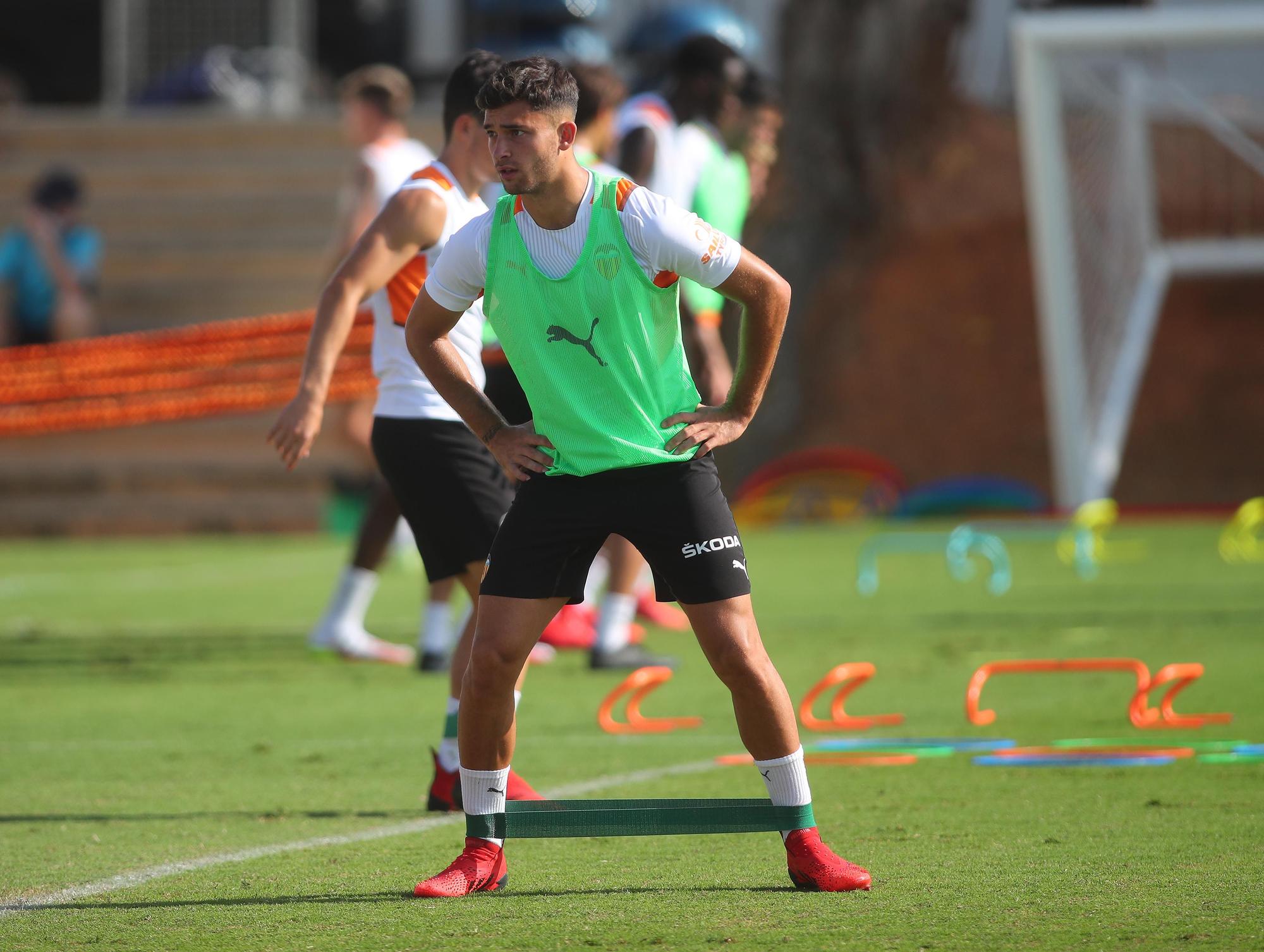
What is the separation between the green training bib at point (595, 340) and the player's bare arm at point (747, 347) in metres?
0.04

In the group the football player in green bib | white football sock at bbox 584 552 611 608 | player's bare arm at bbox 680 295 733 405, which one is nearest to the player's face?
the football player in green bib

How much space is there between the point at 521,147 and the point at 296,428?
142 cm

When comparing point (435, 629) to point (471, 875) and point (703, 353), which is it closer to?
Answer: point (703, 353)

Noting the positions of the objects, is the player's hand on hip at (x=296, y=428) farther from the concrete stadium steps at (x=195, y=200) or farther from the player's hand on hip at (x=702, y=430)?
the concrete stadium steps at (x=195, y=200)

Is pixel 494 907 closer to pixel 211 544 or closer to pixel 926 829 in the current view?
pixel 926 829

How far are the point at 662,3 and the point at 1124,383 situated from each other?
1066 cm

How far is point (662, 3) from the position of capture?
1011 inches

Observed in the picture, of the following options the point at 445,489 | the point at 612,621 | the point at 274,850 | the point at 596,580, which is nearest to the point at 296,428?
the point at 445,489

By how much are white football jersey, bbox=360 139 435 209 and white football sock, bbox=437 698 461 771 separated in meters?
4.65

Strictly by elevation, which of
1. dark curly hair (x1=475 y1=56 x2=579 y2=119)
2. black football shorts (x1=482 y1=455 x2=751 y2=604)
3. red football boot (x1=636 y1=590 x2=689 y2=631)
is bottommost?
red football boot (x1=636 y1=590 x2=689 y2=631)

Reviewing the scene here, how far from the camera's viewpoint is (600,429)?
4.46 meters

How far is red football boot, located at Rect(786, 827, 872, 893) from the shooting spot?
4457 millimetres

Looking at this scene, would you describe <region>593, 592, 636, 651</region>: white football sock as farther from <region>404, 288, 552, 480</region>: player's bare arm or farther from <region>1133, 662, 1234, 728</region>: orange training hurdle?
<region>404, 288, 552, 480</region>: player's bare arm

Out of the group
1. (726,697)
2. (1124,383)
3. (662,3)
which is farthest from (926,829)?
(662,3)
